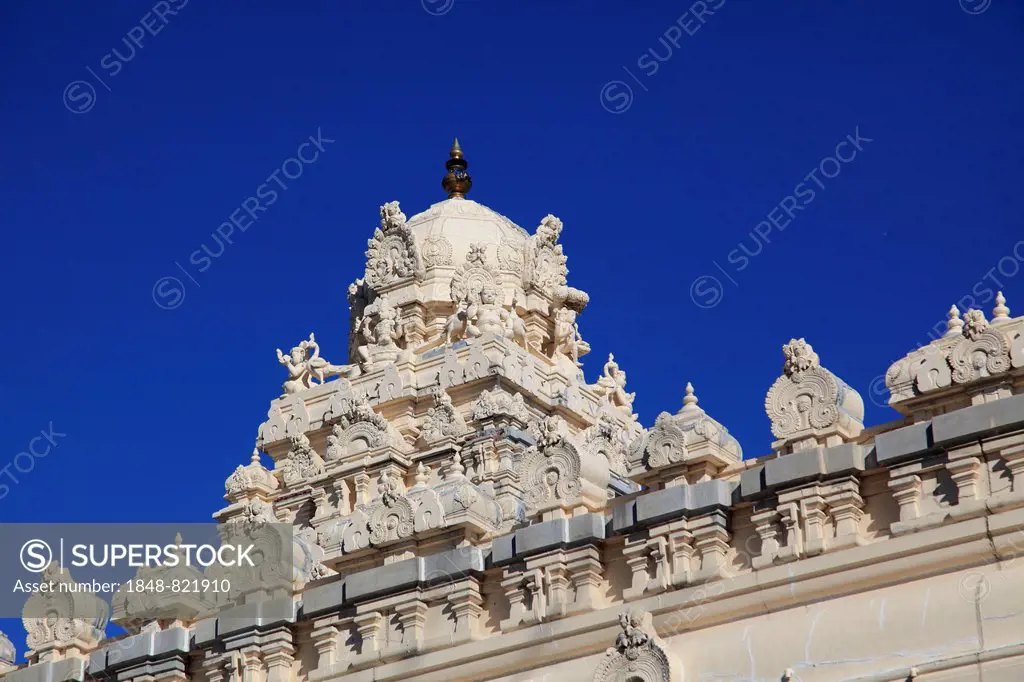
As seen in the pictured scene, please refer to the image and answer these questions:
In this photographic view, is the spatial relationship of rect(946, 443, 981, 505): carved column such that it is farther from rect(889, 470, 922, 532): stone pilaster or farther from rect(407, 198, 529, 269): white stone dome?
rect(407, 198, 529, 269): white stone dome

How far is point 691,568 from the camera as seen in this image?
935 inches

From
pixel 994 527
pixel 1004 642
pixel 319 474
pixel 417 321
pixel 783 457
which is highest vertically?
pixel 417 321

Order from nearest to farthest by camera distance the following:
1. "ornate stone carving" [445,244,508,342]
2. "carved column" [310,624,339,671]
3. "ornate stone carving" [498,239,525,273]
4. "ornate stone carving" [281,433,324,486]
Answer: "carved column" [310,624,339,671] < "ornate stone carving" [281,433,324,486] < "ornate stone carving" [445,244,508,342] < "ornate stone carving" [498,239,525,273]

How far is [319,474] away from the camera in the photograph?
142 ft

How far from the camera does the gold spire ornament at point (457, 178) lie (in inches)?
2026

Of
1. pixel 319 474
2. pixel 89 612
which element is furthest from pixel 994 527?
pixel 319 474

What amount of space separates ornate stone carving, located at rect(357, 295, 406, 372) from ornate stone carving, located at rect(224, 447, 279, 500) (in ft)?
11.7

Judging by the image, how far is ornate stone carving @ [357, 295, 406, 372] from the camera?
4594 cm

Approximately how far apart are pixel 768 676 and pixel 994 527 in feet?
10.6

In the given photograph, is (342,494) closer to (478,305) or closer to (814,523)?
(478,305)

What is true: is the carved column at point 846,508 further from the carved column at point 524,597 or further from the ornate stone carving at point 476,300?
the ornate stone carving at point 476,300

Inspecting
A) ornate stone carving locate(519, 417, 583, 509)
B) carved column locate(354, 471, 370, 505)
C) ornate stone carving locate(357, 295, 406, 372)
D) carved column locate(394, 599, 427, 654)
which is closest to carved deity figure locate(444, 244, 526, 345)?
ornate stone carving locate(357, 295, 406, 372)

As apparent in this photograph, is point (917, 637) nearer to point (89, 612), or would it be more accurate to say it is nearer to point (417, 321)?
point (89, 612)

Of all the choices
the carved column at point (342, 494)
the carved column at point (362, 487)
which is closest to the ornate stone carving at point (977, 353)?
the carved column at point (362, 487)
